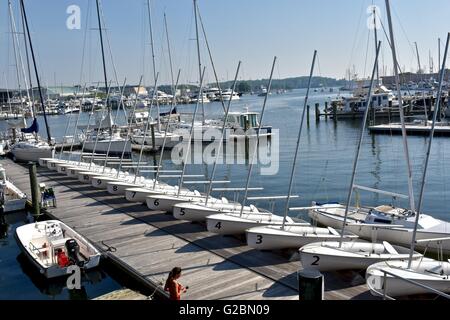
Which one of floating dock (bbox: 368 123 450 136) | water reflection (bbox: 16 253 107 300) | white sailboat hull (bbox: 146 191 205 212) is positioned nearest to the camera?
water reflection (bbox: 16 253 107 300)

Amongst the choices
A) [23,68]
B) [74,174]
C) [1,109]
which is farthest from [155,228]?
Answer: [1,109]

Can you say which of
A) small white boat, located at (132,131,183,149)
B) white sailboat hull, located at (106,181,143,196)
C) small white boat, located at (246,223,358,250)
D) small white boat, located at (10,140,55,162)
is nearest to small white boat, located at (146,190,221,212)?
white sailboat hull, located at (106,181,143,196)

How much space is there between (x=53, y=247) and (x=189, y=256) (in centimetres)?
496

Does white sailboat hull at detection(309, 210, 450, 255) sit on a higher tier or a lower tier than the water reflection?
higher

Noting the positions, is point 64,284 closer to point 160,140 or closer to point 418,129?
point 160,140

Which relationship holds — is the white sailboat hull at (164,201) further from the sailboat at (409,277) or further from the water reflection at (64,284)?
the sailboat at (409,277)

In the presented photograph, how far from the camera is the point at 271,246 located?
14.6 meters

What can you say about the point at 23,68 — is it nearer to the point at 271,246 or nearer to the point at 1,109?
the point at 271,246

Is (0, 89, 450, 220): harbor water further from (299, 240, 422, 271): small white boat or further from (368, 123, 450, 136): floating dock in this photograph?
(299, 240, 422, 271): small white boat

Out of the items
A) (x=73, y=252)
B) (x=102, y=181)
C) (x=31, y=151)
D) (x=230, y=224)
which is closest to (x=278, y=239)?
(x=230, y=224)

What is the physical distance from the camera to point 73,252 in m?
15.0

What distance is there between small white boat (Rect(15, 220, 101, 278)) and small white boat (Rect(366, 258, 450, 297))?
875 centimetres

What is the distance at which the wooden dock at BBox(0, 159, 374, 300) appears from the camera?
1213 cm

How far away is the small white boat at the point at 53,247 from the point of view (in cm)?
1497
